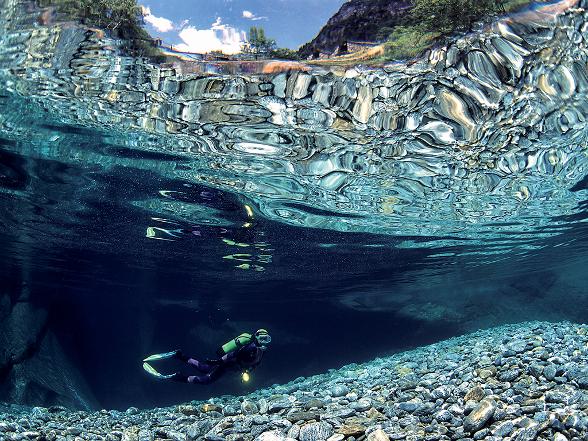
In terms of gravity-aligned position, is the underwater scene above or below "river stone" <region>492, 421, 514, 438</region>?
above

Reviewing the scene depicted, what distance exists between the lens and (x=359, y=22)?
668 cm

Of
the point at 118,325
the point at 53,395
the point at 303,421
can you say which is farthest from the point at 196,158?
the point at 118,325

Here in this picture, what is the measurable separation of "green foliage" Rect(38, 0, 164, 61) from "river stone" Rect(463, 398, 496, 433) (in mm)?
7351

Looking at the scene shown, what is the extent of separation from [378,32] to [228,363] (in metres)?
11.7

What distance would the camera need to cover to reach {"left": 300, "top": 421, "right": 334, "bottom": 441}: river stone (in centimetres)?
489

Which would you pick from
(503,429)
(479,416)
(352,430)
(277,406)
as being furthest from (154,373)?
(503,429)

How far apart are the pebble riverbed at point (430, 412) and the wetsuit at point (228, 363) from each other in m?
5.56

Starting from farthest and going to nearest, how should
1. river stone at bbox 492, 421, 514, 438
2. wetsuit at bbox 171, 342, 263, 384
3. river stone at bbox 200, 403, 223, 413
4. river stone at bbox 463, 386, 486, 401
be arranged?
1. wetsuit at bbox 171, 342, 263, 384
2. river stone at bbox 200, 403, 223, 413
3. river stone at bbox 463, 386, 486, 401
4. river stone at bbox 492, 421, 514, 438

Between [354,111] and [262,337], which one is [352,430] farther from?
[262,337]

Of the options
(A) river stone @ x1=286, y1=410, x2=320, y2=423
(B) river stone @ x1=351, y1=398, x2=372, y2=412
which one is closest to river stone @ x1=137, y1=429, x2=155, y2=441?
(A) river stone @ x1=286, y1=410, x2=320, y2=423

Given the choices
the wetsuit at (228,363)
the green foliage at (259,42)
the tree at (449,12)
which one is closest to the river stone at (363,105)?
the tree at (449,12)

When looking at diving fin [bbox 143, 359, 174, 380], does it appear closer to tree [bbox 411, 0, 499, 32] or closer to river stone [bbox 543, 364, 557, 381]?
river stone [bbox 543, 364, 557, 381]

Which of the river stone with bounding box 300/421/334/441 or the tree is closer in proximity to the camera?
the river stone with bounding box 300/421/334/441

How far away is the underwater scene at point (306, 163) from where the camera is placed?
237 inches
